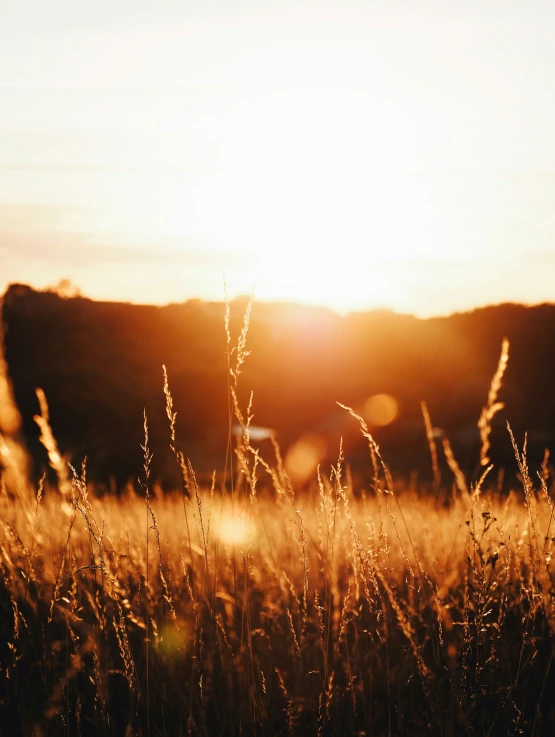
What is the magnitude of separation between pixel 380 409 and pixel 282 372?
4.02 metres

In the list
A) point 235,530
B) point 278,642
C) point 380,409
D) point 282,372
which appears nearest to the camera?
point 235,530

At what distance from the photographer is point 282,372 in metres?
25.9

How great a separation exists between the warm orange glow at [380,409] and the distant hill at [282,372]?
0.84ft

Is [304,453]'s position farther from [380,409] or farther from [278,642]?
[278,642]

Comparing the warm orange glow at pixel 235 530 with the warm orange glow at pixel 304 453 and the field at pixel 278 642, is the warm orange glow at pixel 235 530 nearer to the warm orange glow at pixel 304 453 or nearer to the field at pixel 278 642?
the field at pixel 278 642

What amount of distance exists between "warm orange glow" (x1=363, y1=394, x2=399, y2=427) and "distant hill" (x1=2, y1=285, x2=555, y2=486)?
0.84ft

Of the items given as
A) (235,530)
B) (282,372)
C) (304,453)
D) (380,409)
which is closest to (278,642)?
(235,530)

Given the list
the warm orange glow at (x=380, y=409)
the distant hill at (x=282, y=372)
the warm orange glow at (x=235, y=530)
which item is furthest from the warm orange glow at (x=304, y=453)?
the warm orange glow at (x=235, y=530)

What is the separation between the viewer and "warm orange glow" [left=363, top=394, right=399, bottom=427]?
2414 centimetres

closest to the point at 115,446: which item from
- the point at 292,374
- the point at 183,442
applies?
the point at 183,442

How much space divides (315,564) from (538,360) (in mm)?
17878

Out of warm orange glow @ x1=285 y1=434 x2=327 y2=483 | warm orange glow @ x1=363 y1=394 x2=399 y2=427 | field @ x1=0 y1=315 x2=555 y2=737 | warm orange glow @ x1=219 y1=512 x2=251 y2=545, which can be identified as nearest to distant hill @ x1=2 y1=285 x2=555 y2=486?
warm orange glow @ x1=363 y1=394 x2=399 y2=427

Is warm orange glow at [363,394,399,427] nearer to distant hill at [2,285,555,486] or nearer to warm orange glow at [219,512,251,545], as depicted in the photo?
distant hill at [2,285,555,486]

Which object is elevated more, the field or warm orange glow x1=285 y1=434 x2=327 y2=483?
the field
